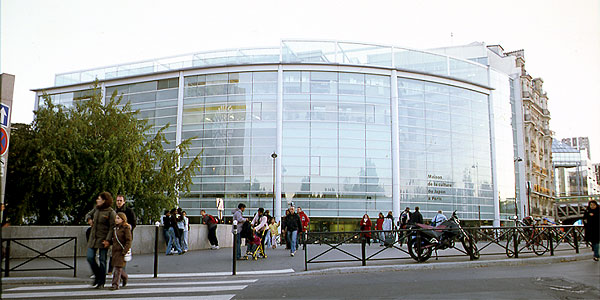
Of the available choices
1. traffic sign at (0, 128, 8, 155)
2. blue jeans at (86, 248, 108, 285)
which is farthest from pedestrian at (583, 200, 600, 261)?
traffic sign at (0, 128, 8, 155)

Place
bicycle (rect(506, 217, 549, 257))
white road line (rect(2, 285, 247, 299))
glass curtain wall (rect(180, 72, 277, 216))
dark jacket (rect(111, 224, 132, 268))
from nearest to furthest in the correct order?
white road line (rect(2, 285, 247, 299)), dark jacket (rect(111, 224, 132, 268)), bicycle (rect(506, 217, 549, 257)), glass curtain wall (rect(180, 72, 277, 216))

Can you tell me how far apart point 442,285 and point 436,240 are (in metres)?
4.39

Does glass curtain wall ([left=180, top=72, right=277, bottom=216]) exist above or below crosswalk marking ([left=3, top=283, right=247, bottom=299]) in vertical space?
above

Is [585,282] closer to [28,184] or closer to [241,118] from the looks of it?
[28,184]

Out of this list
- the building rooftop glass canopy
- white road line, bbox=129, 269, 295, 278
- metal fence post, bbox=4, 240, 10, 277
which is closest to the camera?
metal fence post, bbox=4, 240, 10, 277

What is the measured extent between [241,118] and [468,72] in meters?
23.3

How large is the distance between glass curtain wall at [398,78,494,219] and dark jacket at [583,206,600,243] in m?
28.9

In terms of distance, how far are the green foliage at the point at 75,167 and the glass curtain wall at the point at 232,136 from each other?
17359mm

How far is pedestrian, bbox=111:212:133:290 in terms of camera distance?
890 cm

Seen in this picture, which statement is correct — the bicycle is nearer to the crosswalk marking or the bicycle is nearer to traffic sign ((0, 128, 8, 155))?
the crosswalk marking

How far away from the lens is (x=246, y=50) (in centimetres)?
4234

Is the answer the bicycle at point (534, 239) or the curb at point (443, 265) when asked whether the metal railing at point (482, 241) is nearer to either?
the bicycle at point (534, 239)

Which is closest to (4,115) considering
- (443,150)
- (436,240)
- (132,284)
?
(132,284)

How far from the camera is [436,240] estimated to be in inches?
497
